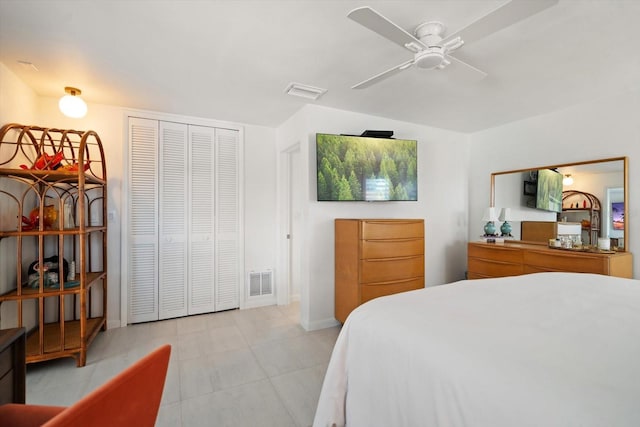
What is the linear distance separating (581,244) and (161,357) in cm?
382

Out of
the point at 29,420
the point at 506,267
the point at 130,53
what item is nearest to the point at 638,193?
the point at 506,267

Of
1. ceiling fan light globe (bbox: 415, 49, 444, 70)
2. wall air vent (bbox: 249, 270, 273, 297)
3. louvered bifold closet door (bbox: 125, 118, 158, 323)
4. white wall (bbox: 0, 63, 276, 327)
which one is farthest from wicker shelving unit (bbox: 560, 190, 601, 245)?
louvered bifold closet door (bbox: 125, 118, 158, 323)

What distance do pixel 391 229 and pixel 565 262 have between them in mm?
1727

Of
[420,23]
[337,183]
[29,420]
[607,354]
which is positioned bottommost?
[29,420]

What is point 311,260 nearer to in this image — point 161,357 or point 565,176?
point 161,357

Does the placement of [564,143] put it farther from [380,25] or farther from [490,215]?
[380,25]

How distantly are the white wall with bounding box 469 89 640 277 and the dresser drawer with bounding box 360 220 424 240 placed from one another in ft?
5.75

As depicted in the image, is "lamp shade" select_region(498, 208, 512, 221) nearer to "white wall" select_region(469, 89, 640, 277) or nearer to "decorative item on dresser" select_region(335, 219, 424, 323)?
"white wall" select_region(469, 89, 640, 277)

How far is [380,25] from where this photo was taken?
1.39 m

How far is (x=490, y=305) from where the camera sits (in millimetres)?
1307

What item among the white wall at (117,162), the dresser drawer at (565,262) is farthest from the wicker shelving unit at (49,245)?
the dresser drawer at (565,262)

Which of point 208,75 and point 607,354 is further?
point 208,75

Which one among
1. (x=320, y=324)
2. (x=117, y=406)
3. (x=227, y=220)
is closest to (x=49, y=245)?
(x=227, y=220)

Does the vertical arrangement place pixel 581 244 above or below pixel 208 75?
below
